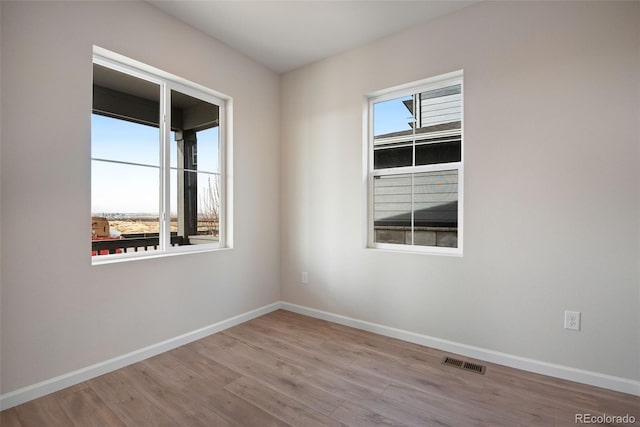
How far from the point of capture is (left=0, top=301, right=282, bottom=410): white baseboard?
6.23 ft

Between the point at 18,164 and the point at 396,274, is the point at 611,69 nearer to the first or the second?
the point at 396,274

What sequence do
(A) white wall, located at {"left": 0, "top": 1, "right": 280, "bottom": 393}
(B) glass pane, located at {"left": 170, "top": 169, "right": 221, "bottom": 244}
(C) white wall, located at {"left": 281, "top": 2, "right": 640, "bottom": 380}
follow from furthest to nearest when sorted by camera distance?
(B) glass pane, located at {"left": 170, "top": 169, "right": 221, "bottom": 244} → (C) white wall, located at {"left": 281, "top": 2, "right": 640, "bottom": 380} → (A) white wall, located at {"left": 0, "top": 1, "right": 280, "bottom": 393}

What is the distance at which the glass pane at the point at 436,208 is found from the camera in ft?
9.12

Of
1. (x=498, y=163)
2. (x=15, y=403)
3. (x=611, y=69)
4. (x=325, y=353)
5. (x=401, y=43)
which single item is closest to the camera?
(x=15, y=403)

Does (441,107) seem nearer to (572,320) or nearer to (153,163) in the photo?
(572,320)

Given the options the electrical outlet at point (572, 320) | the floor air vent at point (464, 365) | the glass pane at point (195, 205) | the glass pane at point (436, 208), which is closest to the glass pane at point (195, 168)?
the glass pane at point (195, 205)

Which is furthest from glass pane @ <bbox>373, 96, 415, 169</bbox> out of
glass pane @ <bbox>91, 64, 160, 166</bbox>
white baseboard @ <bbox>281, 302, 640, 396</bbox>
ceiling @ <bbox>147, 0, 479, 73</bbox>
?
glass pane @ <bbox>91, 64, 160, 166</bbox>

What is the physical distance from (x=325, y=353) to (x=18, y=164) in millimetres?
2549

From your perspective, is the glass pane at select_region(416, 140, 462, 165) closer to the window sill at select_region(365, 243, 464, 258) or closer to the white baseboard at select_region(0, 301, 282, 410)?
the window sill at select_region(365, 243, 464, 258)

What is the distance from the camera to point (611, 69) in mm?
2059

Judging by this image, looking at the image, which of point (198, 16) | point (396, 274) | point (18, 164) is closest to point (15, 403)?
point (18, 164)

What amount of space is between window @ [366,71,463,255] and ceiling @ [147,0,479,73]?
563mm

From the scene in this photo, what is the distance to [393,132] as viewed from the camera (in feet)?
10.3

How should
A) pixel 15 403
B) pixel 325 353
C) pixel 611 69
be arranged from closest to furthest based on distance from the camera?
pixel 15 403 < pixel 611 69 < pixel 325 353
